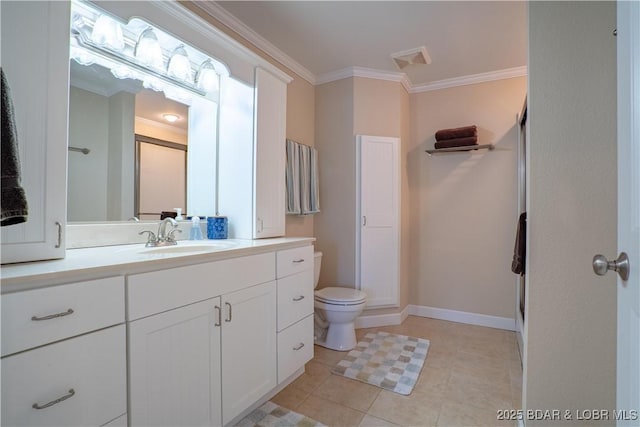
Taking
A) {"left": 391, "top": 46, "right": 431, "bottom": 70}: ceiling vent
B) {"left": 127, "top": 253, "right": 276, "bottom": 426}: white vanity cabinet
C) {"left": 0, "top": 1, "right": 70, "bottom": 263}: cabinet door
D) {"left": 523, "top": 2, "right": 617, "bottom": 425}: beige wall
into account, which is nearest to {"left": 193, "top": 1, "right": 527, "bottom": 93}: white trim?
{"left": 391, "top": 46, "right": 431, "bottom": 70}: ceiling vent

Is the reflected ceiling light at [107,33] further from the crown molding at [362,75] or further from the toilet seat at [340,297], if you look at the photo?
the toilet seat at [340,297]

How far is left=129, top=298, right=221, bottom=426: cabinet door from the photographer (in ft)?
3.40

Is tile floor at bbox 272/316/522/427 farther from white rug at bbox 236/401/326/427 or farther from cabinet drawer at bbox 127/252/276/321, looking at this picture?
cabinet drawer at bbox 127/252/276/321

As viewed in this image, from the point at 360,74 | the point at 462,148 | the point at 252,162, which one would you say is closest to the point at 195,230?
the point at 252,162

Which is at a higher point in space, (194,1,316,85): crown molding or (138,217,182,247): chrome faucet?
(194,1,316,85): crown molding

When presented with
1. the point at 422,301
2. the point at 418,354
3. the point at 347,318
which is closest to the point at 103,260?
the point at 347,318

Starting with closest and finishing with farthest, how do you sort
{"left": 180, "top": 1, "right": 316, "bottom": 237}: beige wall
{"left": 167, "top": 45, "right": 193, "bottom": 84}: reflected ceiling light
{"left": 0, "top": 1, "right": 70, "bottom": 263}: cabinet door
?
{"left": 0, "top": 1, "right": 70, "bottom": 263}: cabinet door < {"left": 167, "top": 45, "right": 193, "bottom": 84}: reflected ceiling light < {"left": 180, "top": 1, "right": 316, "bottom": 237}: beige wall

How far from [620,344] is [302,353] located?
61.5 inches

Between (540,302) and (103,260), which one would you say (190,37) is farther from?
(540,302)

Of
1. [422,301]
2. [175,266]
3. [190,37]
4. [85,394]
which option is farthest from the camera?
[422,301]

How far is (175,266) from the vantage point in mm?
1168

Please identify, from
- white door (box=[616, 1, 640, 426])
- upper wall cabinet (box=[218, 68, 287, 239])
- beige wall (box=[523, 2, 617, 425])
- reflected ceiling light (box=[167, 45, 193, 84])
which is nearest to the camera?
white door (box=[616, 1, 640, 426])

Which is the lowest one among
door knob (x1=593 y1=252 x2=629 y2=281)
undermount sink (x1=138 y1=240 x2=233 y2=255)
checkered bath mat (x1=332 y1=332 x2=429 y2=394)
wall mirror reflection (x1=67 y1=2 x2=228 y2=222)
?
checkered bath mat (x1=332 y1=332 x2=429 y2=394)

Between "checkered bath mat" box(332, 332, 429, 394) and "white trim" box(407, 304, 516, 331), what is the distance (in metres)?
0.64
